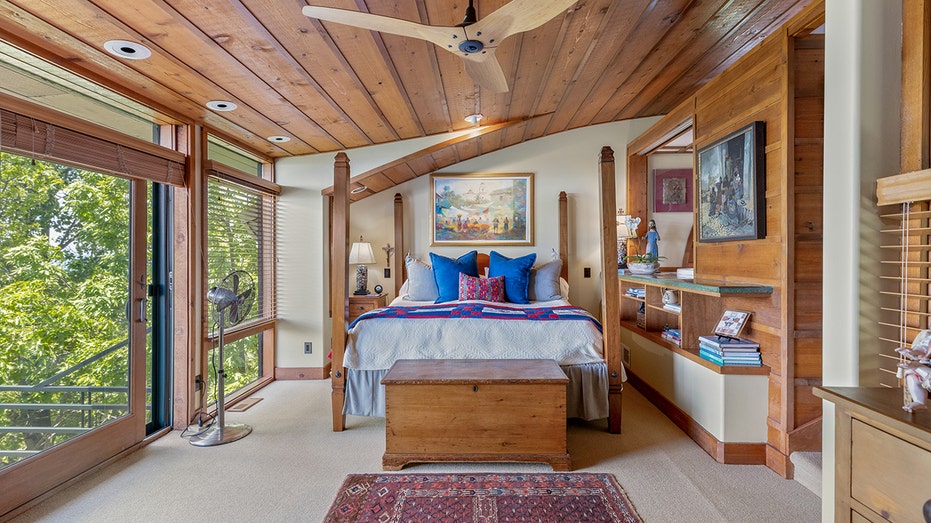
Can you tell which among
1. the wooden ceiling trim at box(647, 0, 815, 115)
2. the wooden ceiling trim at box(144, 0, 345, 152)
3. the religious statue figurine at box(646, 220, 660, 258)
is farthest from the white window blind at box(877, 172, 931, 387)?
the religious statue figurine at box(646, 220, 660, 258)

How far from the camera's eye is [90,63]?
214cm

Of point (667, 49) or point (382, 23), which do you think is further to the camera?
point (667, 49)

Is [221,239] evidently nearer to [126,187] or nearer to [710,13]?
[126,187]

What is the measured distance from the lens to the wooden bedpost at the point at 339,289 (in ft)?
9.44

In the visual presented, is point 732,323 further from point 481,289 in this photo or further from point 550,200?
point 550,200

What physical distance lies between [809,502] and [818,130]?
184cm

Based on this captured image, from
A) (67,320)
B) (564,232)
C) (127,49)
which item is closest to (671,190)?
(564,232)

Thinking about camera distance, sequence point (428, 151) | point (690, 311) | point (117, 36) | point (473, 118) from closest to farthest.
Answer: point (117, 36)
point (690, 311)
point (473, 118)
point (428, 151)

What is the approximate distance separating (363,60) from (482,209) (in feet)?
8.57

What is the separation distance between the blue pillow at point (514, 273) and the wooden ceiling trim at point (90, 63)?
8.57ft

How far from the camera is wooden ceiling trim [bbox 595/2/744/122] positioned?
2.29 metres

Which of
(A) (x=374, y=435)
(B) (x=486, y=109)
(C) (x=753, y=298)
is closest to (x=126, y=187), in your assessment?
(A) (x=374, y=435)

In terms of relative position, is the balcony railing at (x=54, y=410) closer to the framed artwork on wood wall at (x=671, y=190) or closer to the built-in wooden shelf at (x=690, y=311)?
the built-in wooden shelf at (x=690, y=311)

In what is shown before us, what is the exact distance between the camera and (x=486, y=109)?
11.5 feet
